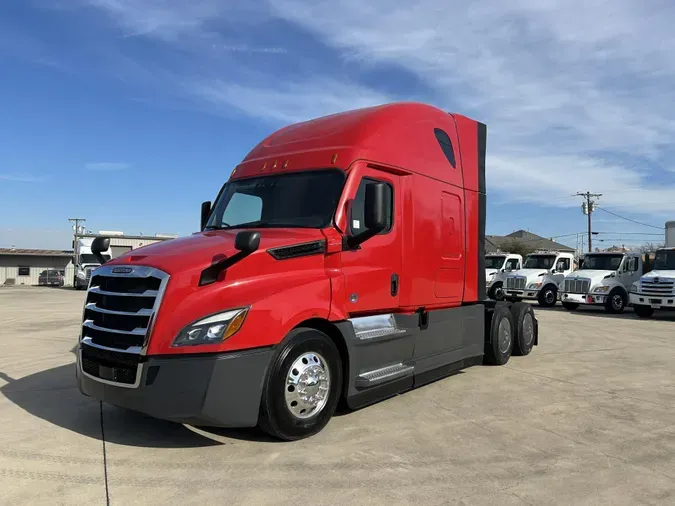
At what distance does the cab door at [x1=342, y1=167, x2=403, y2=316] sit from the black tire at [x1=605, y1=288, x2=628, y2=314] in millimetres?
16593

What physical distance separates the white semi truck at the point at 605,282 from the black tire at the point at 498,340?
12.7 meters

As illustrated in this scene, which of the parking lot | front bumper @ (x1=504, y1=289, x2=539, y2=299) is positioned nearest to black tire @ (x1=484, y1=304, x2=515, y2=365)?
the parking lot

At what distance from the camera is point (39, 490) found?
12.0 feet

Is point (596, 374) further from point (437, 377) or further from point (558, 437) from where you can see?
point (558, 437)

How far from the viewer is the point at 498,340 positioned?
8156 millimetres

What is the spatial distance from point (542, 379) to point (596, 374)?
0.97 metres

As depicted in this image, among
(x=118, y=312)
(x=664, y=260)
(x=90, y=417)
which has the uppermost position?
(x=664, y=260)

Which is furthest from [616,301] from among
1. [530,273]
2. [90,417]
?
[90,417]

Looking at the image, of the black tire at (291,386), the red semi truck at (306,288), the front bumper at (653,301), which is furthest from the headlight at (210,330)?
the front bumper at (653,301)

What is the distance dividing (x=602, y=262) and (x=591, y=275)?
1.25 metres

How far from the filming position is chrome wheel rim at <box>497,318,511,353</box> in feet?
27.1

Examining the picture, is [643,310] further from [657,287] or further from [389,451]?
[389,451]

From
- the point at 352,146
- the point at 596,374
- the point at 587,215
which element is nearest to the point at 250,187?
the point at 352,146

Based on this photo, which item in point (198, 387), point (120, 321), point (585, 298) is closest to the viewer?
point (198, 387)
